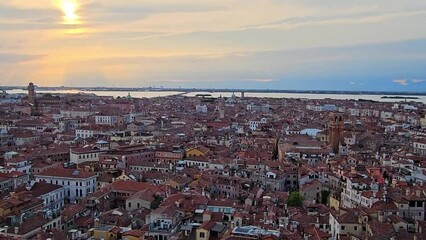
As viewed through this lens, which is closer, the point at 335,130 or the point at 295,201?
the point at 295,201

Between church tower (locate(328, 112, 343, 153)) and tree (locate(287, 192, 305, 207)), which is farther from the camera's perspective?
church tower (locate(328, 112, 343, 153))

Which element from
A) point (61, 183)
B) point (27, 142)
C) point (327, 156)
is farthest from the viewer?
point (27, 142)

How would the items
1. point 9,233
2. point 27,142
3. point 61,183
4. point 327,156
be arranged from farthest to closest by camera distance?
point 27,142 → point 327,156 → point 61,183 → point 9,233

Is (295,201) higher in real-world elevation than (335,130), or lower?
lower

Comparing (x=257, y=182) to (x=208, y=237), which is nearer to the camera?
(x=208, y=237)

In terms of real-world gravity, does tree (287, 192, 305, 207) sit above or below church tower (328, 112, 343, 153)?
below

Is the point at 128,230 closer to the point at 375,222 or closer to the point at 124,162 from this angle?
the point at 375,222

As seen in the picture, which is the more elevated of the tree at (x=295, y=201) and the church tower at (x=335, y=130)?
the church tower at (x=335, y=130)

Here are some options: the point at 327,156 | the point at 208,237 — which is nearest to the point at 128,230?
the point at 208,237

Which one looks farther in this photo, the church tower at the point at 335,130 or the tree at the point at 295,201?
the church tower at the point at 335,130

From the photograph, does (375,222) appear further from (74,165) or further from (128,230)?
(74,165)
